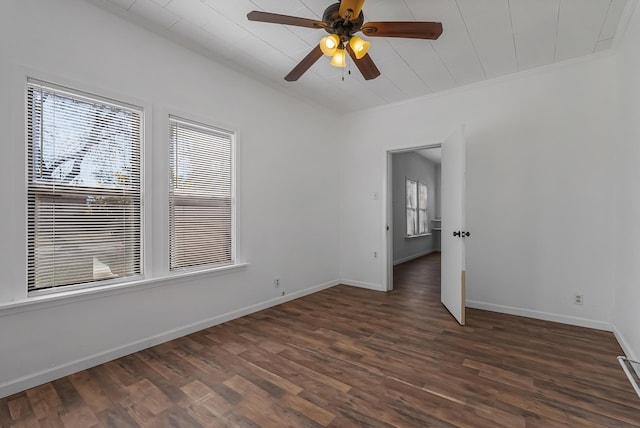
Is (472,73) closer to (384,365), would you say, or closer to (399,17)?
(399,17)

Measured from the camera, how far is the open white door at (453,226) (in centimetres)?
311

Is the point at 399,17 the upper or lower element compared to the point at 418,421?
upper

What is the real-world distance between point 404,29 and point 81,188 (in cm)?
266

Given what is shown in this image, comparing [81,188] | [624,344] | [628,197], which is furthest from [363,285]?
[81,188]

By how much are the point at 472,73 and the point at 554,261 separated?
2324mm

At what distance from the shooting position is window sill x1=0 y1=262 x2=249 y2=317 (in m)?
1.92

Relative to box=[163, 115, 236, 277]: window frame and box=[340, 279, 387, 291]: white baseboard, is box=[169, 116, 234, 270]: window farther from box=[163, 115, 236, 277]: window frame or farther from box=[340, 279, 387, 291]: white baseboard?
box=[340, 279, 387, 291]: white baseboard

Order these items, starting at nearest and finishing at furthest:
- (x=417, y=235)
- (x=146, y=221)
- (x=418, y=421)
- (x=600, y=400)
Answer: (x=418, y=421)
(x=600, y=400)
(x=146, y=221)
(x=417, y=235)

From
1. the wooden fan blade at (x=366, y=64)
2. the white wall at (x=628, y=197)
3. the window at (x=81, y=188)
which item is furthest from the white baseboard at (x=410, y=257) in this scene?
the window at (x=81, y=188)

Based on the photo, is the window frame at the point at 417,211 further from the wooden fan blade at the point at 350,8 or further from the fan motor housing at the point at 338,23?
the wooden fan blade at the point at 350,8

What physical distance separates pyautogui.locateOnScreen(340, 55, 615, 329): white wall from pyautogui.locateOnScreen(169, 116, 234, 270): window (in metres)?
2.72

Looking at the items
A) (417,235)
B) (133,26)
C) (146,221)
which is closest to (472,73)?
(133,26)

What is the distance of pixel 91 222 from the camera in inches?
90.3

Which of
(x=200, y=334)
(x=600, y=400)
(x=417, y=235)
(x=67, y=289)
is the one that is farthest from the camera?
(x=417, y=235)
